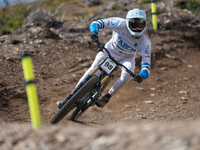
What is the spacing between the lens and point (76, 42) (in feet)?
26.5

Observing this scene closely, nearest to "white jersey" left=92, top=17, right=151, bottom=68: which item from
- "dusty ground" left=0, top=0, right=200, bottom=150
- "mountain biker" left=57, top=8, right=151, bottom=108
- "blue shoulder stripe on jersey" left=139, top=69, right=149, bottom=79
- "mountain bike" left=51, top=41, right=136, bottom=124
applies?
"mountain biker" left=57, top=8, right=151, bottom=108

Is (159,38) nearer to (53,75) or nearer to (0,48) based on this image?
(53,75)

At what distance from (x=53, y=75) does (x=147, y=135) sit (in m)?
4.57

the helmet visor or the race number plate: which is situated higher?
the helmet visor

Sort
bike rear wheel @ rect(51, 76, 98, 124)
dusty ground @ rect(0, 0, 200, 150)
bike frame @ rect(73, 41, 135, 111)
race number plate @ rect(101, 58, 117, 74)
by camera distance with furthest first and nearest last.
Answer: race number plate @ rect(101, 58, 117, 74), bike frame @ rect(73, 41, 135, 111), bike rear wheel @ rect(51, 76, 98, 124), dusty ground @ rect(0, 0, 200, 150)

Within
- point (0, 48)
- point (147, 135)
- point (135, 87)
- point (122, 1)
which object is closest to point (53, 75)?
point (0, 48)

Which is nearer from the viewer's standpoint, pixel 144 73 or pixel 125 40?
pixel 144 73

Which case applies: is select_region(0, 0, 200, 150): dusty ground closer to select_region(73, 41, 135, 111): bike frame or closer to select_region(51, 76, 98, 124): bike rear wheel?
select_region(51, 76, 98, 124): bike rear wheel

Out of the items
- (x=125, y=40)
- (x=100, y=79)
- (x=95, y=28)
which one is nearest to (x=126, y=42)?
(x=125, y=40)

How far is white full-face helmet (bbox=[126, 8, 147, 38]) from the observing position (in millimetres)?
4445

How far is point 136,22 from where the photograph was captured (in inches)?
177

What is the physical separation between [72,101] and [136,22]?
2006 mm

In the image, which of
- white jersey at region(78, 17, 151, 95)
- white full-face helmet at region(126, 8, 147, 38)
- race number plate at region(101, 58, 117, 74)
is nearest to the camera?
race number plate at region(101, 58, 117, 74)

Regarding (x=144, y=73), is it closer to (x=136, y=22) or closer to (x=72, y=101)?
(x=136, y=22)
